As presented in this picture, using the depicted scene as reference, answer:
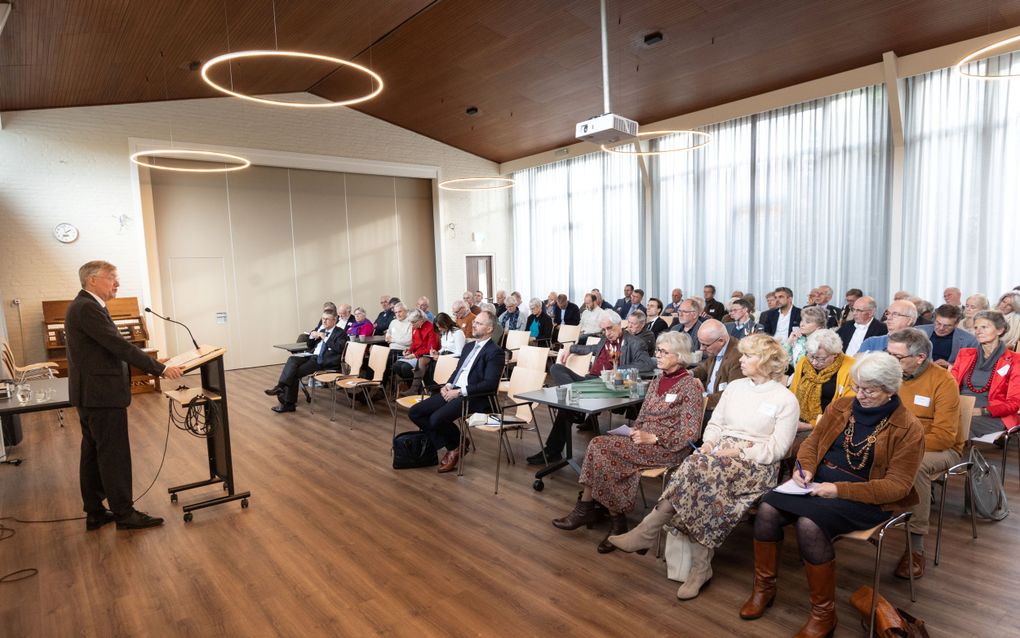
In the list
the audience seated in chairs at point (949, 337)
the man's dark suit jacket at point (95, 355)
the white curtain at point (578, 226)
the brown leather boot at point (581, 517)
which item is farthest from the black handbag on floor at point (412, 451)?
the white curtain at point (578, 226)

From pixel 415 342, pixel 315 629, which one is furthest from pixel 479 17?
pixel 315 629

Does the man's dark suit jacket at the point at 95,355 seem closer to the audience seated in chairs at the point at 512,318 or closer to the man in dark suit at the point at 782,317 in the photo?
the man in dark suit at the point at 782,317

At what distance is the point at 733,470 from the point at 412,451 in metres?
3.08

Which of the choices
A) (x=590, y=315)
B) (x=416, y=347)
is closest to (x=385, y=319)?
(x=416, y=347)

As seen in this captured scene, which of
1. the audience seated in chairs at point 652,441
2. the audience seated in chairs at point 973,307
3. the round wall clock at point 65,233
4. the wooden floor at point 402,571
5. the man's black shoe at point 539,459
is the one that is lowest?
the wooden floor at point 402,571

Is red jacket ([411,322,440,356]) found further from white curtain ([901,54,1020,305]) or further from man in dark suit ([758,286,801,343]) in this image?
white curtain ([901,54,1020,305])

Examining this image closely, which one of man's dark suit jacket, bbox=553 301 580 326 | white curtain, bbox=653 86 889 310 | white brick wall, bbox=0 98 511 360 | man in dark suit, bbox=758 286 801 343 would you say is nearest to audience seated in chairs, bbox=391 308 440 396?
man's dark suit jacket, bbox=553 301 580 326

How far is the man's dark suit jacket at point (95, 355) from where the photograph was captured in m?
3.79

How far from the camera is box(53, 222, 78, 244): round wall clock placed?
9859 millimetres

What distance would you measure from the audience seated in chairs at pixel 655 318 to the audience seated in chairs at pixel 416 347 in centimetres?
328

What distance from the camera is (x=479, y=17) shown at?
27.5 feet

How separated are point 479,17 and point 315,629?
8013mm

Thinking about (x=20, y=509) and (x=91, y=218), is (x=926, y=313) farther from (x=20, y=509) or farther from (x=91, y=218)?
(x=91, y=218)

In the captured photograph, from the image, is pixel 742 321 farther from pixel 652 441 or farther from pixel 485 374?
pixel 652 441
